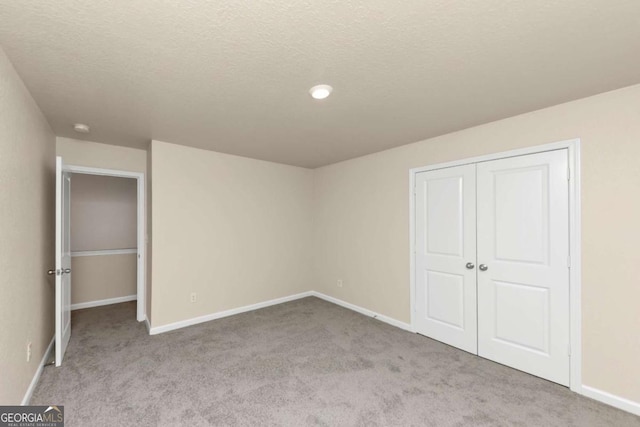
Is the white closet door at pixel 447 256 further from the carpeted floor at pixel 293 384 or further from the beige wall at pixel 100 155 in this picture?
the beige wall at pixel 100 155

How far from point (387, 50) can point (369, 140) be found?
176 cm

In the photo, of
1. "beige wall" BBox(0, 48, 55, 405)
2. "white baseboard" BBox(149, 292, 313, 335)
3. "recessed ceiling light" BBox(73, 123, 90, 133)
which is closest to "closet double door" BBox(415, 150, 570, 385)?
"white baseboard" BBox(149, 292, 313, 335)

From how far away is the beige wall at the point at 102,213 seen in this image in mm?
4473

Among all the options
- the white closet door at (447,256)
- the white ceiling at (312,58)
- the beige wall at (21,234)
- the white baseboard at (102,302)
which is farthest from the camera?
the white baseboard at (102,302)

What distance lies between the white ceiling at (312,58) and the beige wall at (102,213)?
2.28 meters

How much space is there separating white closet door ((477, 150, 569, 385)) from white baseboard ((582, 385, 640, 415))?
0.46 ft

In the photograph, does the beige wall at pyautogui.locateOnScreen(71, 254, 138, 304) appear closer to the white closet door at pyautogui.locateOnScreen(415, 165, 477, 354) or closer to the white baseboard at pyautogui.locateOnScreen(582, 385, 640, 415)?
the white closet door at pyautogui.locateOnScreen(415, 165, 477, 354)

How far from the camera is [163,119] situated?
263cm

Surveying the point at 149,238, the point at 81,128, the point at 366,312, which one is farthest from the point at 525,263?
the point at 81,128

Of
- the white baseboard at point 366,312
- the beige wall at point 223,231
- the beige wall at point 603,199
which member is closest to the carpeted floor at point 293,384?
the white baseboard at point 366,312

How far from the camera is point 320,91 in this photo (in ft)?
6.59

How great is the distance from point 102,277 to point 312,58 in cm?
494

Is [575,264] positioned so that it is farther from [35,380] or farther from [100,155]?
[100,155]

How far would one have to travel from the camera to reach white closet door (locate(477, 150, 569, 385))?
2.35 meters
